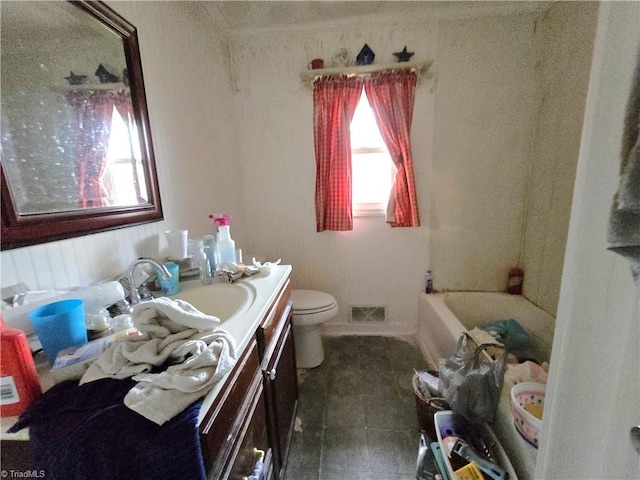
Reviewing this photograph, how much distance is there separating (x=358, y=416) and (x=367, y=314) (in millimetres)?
835

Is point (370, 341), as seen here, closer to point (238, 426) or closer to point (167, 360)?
point (238, 426)

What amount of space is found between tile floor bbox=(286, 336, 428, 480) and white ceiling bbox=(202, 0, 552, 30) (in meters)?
2.25

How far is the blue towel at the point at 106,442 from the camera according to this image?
43 cm

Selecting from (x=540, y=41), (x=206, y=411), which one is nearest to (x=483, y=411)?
(x=206, y=411)

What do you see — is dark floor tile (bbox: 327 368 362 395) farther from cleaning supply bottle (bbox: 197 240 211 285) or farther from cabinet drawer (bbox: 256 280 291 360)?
cleaning supply bottle (bbox: 197 240 211 285)

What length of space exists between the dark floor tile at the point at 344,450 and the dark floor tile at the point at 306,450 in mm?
27

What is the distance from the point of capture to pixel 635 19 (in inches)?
13.2

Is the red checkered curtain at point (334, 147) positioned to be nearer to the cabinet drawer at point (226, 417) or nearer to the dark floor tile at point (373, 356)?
the dark floor tile at point (373, 356)

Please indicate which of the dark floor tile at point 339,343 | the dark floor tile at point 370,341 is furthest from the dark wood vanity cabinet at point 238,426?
the dark floor tile at point 370,341

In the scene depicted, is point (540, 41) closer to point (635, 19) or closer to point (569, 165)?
point (569, 165)

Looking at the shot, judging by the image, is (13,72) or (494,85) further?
(494,85)

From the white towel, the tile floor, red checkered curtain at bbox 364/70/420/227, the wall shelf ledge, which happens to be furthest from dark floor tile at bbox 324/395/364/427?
the wall shelf ledge

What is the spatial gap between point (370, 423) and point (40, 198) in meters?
1.62

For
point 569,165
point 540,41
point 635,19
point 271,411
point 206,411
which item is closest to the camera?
point 635,19
